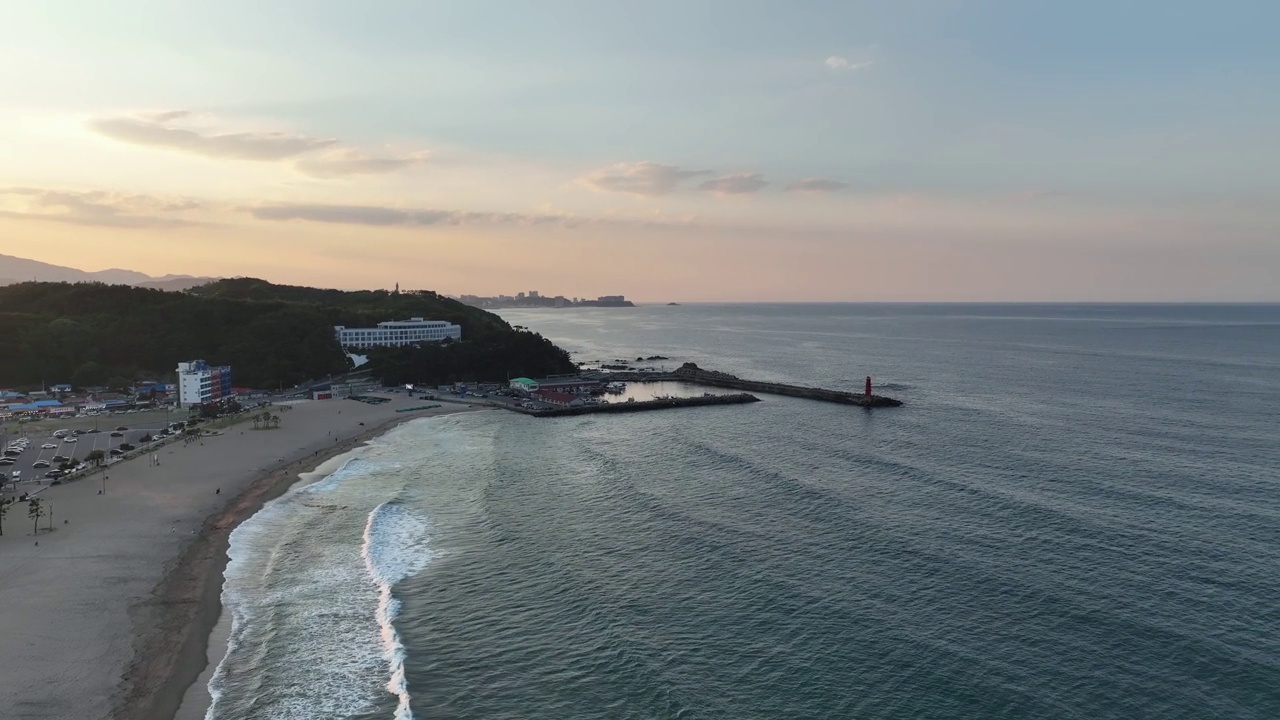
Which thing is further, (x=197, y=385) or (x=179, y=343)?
(x=179, y=343)

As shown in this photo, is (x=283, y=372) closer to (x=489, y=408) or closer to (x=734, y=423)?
(x=489, y=408)

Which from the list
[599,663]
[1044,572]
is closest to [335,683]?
[599,663]

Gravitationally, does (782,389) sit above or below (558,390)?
below

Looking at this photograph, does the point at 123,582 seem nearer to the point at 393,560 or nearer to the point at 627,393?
the point at 393,560

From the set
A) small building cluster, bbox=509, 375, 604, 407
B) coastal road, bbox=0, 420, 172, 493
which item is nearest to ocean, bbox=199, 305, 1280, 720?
coastal road, bbox=0, 420, 172, 493

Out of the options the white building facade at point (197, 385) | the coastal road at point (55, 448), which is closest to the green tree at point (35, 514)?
the coastal road at point (55, 448)

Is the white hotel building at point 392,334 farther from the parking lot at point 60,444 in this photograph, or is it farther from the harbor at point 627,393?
the parking lot at point 60,444

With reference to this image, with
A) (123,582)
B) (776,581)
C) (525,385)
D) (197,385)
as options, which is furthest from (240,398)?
(776,581)
